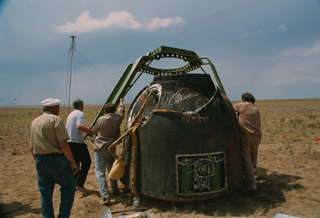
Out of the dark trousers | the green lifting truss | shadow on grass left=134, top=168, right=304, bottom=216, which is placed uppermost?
the green lifting truss

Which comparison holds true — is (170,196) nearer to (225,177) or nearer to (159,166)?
(159,166)

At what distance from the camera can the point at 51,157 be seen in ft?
10.7

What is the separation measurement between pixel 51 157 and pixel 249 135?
404cm

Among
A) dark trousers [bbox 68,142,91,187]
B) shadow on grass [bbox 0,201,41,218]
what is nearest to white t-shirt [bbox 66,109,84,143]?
dark trousers [bbox 68,142,91,187]

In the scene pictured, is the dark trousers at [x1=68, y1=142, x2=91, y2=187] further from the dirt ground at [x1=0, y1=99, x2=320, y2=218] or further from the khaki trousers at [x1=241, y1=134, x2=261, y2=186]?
the khaki trousers at [x1=241, y1=134, x2=261, y2=186]

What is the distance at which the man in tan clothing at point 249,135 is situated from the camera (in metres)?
Answer: 4.57

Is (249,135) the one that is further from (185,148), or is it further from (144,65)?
(144,65)

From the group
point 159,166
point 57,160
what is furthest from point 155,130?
point 57,160

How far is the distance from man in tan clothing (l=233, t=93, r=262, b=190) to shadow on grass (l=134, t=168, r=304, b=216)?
0.31 m

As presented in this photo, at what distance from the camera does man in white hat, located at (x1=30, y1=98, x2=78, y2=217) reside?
3234mm

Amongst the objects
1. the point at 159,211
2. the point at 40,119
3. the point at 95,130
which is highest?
the point at 40,119

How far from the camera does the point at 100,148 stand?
4.41m

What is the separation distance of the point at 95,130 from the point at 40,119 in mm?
1327

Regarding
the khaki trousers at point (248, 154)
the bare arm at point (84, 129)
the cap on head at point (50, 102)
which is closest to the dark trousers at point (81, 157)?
the bare arm at point (84, 129)
